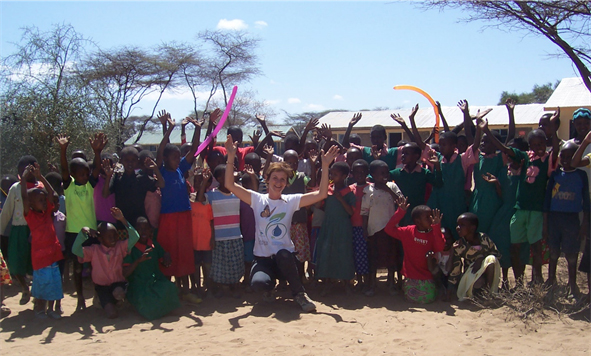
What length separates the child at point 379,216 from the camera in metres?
5.39

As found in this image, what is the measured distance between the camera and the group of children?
4.82 meters

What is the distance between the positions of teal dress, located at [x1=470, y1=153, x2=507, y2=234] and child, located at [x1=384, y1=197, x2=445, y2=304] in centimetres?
57

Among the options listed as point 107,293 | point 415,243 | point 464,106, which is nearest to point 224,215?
point 107,293

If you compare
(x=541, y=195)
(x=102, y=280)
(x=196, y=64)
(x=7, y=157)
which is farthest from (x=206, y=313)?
(x=196, y=64)

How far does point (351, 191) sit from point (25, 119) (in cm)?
684

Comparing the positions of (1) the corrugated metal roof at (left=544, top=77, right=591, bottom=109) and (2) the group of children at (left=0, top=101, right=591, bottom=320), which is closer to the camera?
(2) the group of children at (left=0, top=101, right=591, bottom=320)

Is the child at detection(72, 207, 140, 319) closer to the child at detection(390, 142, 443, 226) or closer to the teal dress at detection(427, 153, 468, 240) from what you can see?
the child at detection(390, 142, 443, 226)

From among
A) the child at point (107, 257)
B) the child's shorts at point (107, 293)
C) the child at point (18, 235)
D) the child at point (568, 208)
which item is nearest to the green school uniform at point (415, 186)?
the child at point (568, 208)

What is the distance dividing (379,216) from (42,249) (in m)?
3.48

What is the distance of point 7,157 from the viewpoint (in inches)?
355

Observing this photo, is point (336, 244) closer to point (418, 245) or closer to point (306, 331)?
point (418, 245)

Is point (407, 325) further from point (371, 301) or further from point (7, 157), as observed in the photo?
point (7, 157)

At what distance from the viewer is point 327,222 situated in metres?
5.44

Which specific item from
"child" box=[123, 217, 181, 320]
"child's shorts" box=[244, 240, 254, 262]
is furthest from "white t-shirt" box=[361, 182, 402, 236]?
"child" box=[123, 217, 181, 320]
